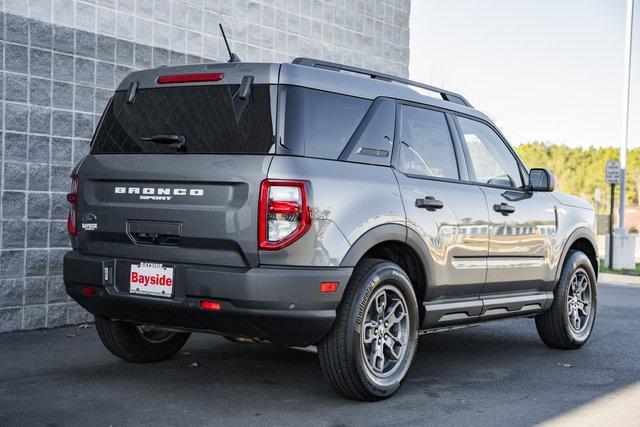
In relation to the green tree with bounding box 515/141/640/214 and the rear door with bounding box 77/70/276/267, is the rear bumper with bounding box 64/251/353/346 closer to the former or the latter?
the rear door with bounding box 77/70/276/267

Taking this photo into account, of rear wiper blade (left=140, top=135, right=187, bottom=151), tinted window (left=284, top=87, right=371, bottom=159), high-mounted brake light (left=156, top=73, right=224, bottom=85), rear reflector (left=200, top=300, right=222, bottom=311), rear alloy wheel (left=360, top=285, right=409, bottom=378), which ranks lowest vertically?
rear alloy wheel (left=360, top=285, right=409, bottom=378)

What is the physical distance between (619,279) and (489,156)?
11.5 meters

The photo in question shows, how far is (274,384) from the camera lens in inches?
245

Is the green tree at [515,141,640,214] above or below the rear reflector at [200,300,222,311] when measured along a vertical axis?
above

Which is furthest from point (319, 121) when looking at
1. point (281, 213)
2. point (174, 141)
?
point (174, 141)

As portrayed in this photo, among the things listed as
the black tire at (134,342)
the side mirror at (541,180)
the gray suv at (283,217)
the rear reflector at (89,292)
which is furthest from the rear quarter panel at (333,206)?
the side mirror at (541,180)

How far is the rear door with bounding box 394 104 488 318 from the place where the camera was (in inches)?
241

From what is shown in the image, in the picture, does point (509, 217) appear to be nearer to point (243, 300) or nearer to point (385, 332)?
point (385, 332)

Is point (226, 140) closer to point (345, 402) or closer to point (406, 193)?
point (406, 193)

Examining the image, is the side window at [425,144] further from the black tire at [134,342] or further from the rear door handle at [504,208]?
the black tire at [134,342]

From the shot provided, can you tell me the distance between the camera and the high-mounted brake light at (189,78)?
5625mm

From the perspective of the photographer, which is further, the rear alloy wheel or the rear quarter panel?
the rear alloy wheel

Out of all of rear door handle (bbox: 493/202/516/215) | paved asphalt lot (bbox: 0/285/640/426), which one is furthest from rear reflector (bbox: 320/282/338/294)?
rear door handle (bbox: 493/202/516/215)

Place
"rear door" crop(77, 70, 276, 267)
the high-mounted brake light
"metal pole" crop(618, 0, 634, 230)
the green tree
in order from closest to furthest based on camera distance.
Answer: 1. "rear door" crop(77, 70, 276, 267)
2. the high-mounted brake light
3. "metal pole" crop(618, 0, 634, 230)
4. the green tree
